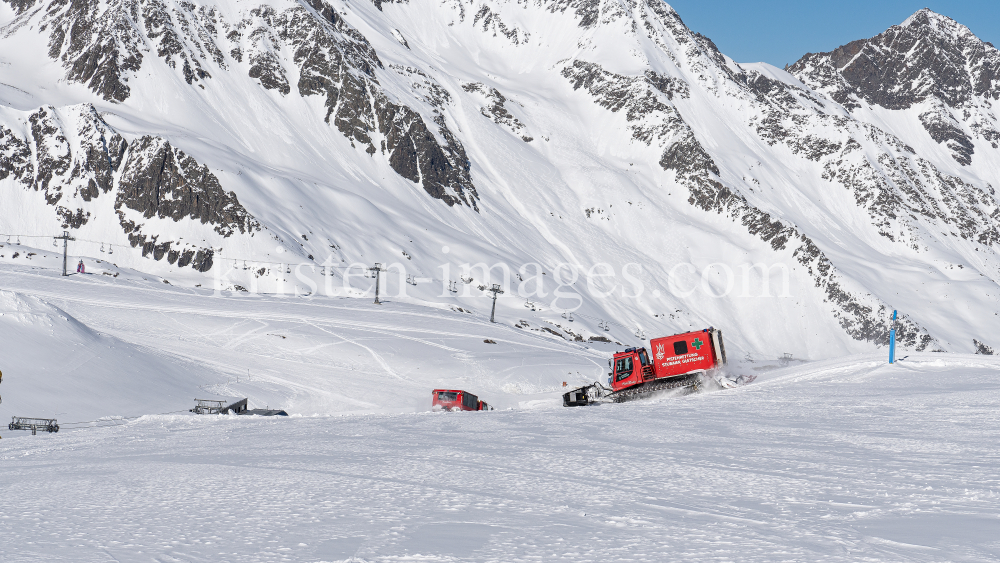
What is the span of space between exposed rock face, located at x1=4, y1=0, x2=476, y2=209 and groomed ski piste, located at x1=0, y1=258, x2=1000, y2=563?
11611 centimetres

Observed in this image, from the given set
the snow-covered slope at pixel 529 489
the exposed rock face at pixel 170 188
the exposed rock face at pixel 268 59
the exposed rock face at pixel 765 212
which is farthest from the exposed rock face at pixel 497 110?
the snow-covered slope at pixel 529 489

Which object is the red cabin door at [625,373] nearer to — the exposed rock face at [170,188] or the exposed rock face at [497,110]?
the exposed rock face at [170,188]

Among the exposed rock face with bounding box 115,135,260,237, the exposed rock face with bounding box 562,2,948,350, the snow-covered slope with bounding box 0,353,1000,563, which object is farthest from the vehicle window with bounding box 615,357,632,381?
the exposed rock face with bounding box 562,2,948,350

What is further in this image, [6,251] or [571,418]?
[6,251]

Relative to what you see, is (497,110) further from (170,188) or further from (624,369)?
(624,369)

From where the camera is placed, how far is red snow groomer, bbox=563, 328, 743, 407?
90.9 feet

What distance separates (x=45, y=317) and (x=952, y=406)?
36.2m

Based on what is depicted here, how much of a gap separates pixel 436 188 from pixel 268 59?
152ft

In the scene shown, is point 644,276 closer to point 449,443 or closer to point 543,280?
point 543,280

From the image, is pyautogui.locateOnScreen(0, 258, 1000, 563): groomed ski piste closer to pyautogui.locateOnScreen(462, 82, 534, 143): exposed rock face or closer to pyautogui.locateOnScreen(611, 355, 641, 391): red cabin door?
pyautogui.locateOnScreen(611, 355, 641, 391): red cabin door

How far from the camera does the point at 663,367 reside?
28609mm

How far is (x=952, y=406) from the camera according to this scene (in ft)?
59.0

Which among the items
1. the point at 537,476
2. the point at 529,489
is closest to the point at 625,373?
the point at 537,476

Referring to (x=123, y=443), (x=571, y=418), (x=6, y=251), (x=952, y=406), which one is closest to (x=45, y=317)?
(x=123, y=443)
